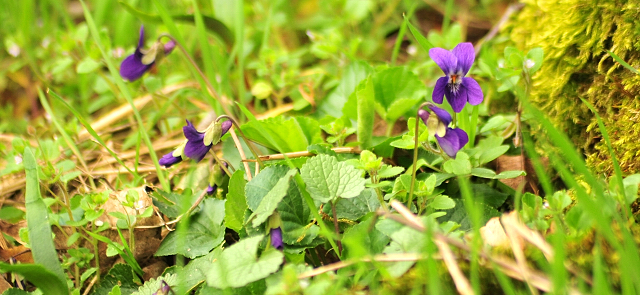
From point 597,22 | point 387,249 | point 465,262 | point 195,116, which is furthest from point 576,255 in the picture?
point 195,116

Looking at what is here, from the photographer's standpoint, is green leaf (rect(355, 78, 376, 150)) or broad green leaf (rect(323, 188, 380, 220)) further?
green leaf (rect(355, 78, 376, 150))

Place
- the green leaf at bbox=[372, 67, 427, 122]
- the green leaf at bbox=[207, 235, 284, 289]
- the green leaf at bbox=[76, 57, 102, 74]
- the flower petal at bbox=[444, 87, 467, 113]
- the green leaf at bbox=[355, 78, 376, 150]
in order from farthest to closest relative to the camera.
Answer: the green leaf at bbox=[76, 57, 102, 74]
the green leaf at bbox=[372, 67, 427, 122]
the green leaf at bbox=[355, 78, 376, 150]
the flower petal at bbox=[444, 87, 467, 113]
the green leaf at bbox=[207, 235, 284, 289]

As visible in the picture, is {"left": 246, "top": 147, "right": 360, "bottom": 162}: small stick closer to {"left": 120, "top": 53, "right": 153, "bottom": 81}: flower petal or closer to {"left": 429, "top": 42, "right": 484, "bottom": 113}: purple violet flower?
{"left": 429, "top": 42, "right": 484, "bottom": 113}: purple violet flower

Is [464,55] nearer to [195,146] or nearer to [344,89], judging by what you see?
[344,89]

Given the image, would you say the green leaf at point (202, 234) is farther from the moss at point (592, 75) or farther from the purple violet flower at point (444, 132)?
the moss at point (592, 75)

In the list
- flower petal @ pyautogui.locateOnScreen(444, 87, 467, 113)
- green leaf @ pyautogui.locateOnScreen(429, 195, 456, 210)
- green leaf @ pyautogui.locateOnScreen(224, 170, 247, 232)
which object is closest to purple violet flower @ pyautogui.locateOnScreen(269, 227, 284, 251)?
green leaf @ pyautogui.locateOnScreen(224, 170, 247, 232)

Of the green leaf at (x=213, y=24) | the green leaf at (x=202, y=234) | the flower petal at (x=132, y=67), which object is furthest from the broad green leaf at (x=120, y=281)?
the green leaf at (x=213, y=24)

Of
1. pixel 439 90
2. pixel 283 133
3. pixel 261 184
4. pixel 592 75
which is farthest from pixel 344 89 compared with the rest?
pixel 592 75
